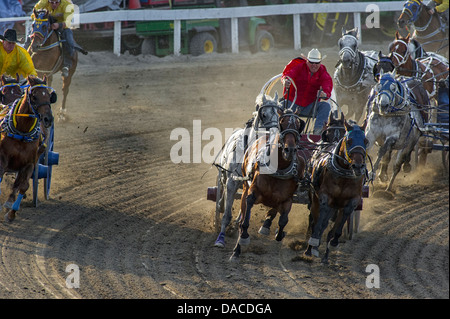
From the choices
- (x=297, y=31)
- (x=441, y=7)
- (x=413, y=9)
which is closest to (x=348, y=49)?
(x=413, y=9)

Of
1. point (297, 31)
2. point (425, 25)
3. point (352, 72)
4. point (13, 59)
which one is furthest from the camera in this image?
point (297, 31)

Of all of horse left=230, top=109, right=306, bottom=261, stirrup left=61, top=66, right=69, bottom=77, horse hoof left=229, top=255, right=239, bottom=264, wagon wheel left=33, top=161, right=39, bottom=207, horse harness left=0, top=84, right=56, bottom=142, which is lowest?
horse hoof left=229, top=255, right=239, bottom=264

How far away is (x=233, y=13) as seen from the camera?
22266 millimetres

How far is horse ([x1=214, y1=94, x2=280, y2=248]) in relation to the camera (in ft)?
29.3

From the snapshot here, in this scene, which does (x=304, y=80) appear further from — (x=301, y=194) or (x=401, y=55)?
(x=401, y=55)

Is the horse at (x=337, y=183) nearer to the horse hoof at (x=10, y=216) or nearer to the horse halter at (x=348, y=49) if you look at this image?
the horse hoof at (x=10, y=216)

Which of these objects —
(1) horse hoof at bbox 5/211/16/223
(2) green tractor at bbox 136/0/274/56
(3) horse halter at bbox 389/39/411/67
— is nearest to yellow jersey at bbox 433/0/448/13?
(3) horse halter at bbox 389/39/411/67

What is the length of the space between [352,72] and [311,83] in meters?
4.32

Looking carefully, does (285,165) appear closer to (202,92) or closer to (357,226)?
(357,226)

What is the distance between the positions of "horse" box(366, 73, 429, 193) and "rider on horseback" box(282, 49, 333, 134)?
146 cm

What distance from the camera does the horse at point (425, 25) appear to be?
1680 centimetres

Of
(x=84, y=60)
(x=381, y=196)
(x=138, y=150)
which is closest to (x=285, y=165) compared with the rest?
(x=381, y=196)

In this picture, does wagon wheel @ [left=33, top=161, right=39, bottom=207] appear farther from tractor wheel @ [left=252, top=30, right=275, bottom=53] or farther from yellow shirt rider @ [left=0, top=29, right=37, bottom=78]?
tractor wheel @ [left=252, top=30, right=275, bottom=53]
